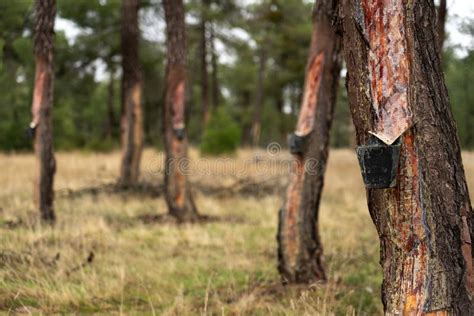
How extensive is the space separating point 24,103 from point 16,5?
27.1ft

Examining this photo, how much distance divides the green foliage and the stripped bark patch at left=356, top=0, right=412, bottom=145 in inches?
610

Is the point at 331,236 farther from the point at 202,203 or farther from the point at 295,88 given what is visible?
the point at 295,88

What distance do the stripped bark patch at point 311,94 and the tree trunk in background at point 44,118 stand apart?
396 cm

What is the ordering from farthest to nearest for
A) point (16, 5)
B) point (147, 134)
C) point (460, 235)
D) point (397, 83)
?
point (147, 134)
point (16, 5)
point (460, 235)
point (397, 83)

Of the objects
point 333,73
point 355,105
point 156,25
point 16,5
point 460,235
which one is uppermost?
point 156,25

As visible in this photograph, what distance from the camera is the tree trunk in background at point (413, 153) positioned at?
2.50 m

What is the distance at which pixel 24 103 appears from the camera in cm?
1586

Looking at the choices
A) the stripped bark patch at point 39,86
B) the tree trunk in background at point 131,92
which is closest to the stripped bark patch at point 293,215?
the stripped bark patch at point 39,86

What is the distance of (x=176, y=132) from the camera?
28.7ft

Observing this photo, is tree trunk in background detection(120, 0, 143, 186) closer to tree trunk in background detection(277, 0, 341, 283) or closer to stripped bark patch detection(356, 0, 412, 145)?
tree trunk in background detection(277, 0, 341, 283)

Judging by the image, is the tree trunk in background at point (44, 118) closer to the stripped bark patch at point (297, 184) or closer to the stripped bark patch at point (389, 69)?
the stripped bark patch at point (297, 184)

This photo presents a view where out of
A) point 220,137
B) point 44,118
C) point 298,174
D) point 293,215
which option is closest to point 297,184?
point 298,174

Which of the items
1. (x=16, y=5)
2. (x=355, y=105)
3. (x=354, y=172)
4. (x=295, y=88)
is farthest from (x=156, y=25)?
(x=295, y=88)

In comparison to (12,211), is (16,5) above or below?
above
